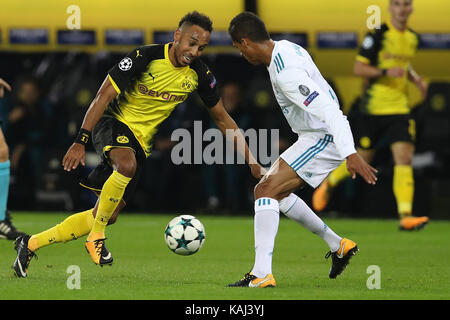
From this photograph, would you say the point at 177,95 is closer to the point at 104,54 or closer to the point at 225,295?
the point at 225,295

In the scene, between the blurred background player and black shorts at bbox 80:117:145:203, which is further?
the blurred background player

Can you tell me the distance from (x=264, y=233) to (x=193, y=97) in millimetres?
9210

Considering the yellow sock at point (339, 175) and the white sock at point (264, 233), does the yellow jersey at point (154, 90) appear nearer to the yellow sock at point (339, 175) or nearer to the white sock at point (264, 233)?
the white sock at point (264, 233)

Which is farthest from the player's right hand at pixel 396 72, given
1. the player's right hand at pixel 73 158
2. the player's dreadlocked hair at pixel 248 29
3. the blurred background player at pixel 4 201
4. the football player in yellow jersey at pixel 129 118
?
the player's right hand at pixel 73 158

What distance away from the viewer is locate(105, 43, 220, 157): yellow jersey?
25.6ft

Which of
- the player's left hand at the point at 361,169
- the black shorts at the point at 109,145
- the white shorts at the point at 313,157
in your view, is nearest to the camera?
the player's left hand at the point at 361,169

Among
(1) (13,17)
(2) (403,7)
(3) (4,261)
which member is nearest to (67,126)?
(1) (13,17)

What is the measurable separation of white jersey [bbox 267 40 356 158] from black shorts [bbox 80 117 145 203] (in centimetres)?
128

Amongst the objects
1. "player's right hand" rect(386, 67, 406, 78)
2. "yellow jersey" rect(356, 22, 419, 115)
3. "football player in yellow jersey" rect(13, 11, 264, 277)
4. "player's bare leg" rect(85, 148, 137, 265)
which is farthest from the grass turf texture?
"player's right hand" rect(386, 67, 406, 78)

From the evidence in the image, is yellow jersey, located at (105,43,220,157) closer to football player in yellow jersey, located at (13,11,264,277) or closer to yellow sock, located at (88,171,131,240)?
football player in yellow jersey, located at (13,11,264,277)

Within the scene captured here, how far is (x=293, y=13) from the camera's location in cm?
1703

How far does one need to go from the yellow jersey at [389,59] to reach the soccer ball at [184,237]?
15.6 feet

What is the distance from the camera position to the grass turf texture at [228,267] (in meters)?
6.43

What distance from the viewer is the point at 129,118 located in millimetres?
7871
